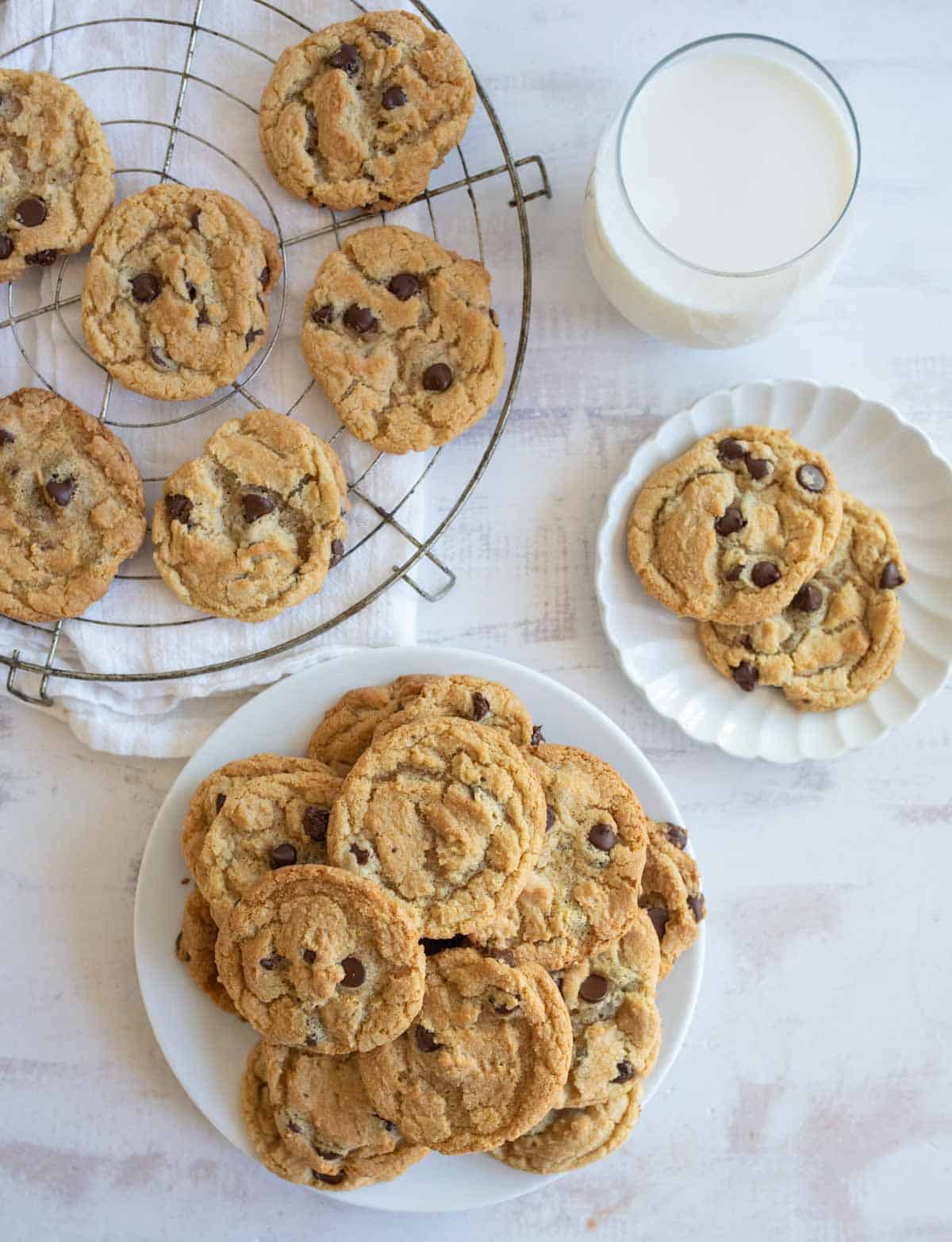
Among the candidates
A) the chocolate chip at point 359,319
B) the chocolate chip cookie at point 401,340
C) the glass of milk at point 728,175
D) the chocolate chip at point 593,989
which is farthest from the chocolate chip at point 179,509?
the chocolate chip at point 593,989

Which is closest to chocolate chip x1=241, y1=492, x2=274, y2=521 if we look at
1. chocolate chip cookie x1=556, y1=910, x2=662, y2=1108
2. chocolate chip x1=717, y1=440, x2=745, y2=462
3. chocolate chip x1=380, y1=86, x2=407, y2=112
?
chocolate chip x1=380, y1=86, x2=407, y2=112

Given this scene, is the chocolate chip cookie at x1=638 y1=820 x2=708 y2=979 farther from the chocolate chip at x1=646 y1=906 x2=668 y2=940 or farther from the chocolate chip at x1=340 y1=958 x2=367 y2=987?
the chocolate chip at x1=340 y1=958 x2=367 y2=987

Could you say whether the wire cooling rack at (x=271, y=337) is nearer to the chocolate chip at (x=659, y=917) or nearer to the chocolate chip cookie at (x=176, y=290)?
the chocolate chip cookie at (x=176, y=290)

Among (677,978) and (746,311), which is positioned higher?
(746,311)

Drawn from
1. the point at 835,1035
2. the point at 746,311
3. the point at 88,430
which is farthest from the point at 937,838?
the point at 88,430

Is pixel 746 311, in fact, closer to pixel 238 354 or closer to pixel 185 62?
pixel 238 354

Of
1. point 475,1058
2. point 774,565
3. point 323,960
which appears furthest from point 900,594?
point 323,960
